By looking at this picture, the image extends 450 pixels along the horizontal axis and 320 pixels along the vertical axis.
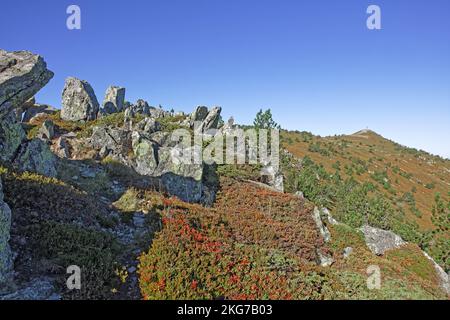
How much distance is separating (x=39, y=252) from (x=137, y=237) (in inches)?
140

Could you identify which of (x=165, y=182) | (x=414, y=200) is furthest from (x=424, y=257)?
(x=414, y=200)

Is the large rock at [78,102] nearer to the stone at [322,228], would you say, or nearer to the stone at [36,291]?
the stone at [322,228]

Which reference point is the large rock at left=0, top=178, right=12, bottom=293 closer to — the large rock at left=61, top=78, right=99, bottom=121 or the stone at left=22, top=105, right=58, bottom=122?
the large rock at left=61, top=78, right=99, bottom=121

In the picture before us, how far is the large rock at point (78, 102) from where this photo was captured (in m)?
38.9

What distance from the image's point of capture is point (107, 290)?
29.6ft

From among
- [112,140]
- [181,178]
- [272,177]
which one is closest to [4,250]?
[181,178]

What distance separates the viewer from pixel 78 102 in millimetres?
39562

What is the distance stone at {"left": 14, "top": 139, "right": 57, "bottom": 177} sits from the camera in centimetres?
1574

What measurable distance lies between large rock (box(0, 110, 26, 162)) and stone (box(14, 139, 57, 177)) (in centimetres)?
36

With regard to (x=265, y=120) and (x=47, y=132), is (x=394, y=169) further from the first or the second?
(x=47, y=132)

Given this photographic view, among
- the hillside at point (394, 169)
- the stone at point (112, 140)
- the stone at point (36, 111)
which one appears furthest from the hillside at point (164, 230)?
the hillside at point (394, 169)

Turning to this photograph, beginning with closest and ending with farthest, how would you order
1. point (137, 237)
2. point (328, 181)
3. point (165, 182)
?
point (137, 237)
point (165, 182)
point (328, 181)

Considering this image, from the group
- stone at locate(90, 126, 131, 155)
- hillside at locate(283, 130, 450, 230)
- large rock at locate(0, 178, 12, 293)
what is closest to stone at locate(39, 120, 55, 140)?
stone at locate(90, 126, 131, 155)

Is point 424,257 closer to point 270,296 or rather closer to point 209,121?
point 270,296
